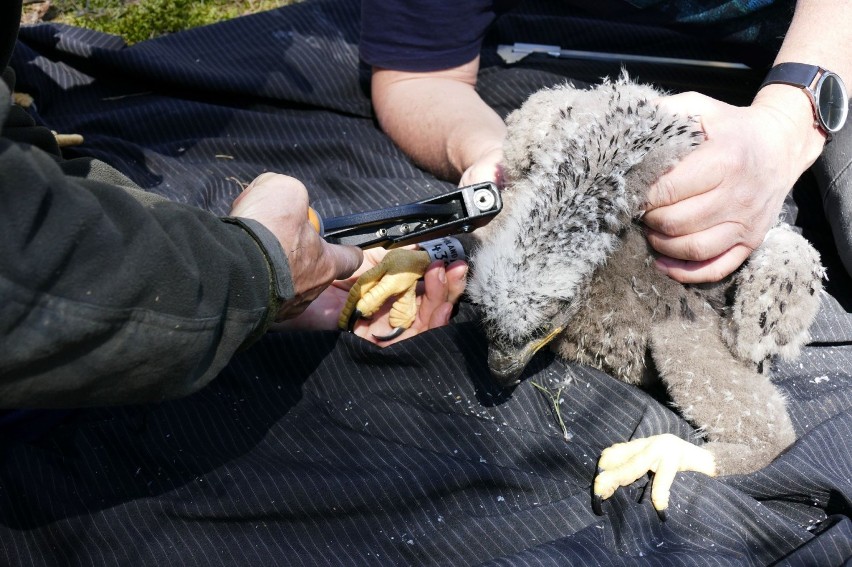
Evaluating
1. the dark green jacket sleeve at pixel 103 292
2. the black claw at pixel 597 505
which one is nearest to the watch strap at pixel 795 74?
the black claw at pixel 597 505

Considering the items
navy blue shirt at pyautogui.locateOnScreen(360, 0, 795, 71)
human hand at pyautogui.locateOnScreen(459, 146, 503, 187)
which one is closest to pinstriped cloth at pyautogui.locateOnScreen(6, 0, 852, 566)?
human hand at pyautogui.locateOnScreen(459, 146, 503, 187)

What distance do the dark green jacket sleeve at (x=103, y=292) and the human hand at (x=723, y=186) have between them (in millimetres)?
956

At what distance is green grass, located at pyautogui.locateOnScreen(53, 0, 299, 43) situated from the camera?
3426 mm

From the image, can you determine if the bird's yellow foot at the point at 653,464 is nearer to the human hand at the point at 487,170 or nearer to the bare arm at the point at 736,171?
the bare arm at the point at 736,171

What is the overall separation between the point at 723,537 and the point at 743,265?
666 millimetres

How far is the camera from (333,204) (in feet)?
7.72

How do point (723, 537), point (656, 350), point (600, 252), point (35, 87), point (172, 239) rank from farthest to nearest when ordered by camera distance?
point (35, 87) → point (656, 350) → point (600, 252) → point (723, 537) → point (172, 239)

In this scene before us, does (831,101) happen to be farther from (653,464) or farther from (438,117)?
(438,117)

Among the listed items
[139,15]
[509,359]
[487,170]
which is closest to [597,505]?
[509,359]

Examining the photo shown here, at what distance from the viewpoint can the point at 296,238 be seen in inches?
58.9

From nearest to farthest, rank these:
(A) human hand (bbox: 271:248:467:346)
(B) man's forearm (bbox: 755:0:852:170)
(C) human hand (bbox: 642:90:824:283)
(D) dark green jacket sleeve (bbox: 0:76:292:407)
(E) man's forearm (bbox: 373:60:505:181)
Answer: (D) dark green jacket sleeve (bbox: 0:76:292:407)
(C) human hand (bbox: 642:90:824:283)
(B) man's forearm (bbox: 755:0:852:170)
(A) human hand (bbox: 271:248:467:346)
(E) man's forearm (bbox: 373:60:505:181)

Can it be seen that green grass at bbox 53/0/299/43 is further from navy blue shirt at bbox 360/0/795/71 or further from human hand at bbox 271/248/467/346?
Answer: human hand at bbox 271/248/467/346

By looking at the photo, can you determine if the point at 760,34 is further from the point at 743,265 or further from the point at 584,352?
the point at 584,352

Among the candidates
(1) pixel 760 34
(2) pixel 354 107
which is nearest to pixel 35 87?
(2) pixel 354 107
